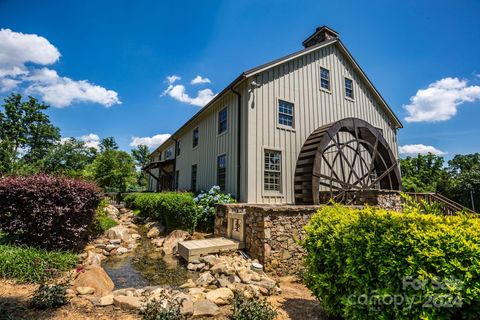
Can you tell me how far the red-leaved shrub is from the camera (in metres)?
4.96

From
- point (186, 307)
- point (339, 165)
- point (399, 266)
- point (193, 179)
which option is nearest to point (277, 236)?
point (186, 307)

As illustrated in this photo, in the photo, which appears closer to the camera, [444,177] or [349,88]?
[349,88]

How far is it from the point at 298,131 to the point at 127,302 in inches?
326

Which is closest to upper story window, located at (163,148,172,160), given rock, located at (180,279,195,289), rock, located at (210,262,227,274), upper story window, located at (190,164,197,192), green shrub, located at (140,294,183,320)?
upper story window, located at (190,164,197,192)

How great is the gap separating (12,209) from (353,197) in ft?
34.7

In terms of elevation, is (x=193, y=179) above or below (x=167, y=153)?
below

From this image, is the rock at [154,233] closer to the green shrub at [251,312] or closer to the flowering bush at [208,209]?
the flowering bush at [208,209]

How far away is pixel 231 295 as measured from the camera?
139 inches

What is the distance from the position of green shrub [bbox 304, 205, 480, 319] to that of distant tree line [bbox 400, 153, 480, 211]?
2131 centimetres

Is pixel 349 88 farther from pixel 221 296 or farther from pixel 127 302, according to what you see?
pixel 127 302

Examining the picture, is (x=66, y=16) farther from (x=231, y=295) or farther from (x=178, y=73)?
(x=231, y=295)

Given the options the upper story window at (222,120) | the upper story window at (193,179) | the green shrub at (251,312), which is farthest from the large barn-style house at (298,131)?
the green shrub at (251,312)

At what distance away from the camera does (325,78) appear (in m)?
10.9

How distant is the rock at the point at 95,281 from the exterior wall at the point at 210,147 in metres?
5.31
